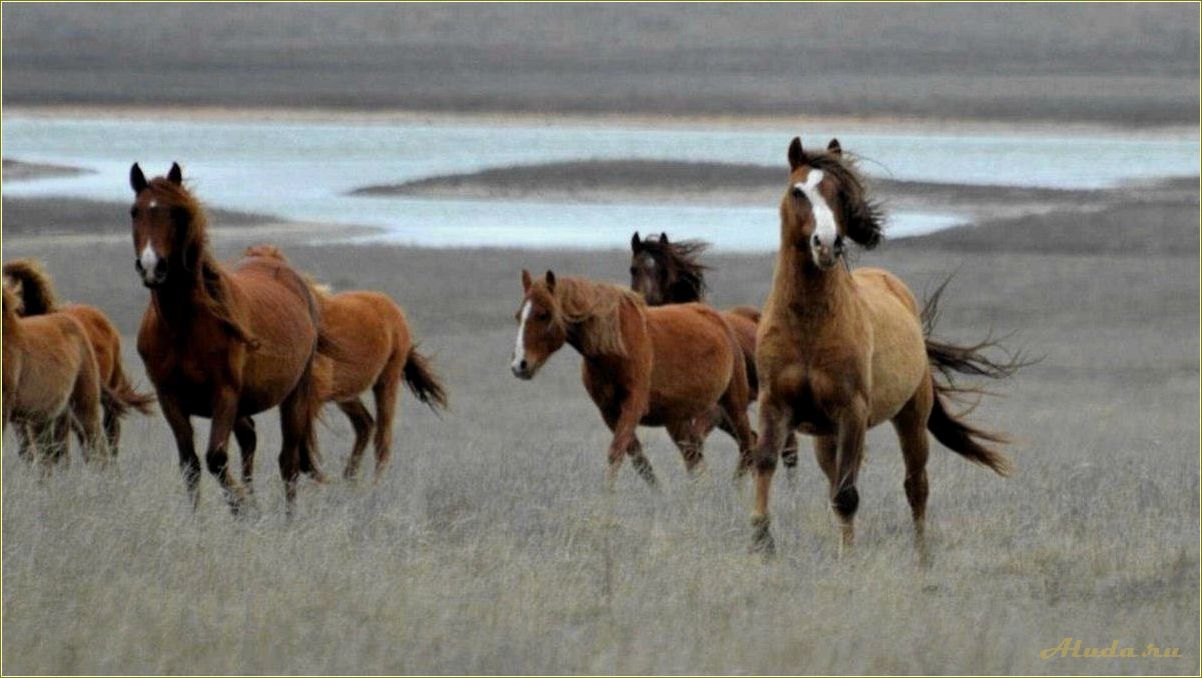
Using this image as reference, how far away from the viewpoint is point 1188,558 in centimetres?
770

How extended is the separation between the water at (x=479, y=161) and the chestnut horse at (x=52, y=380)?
16.6 meters

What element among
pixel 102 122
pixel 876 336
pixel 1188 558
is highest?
pixel 876 336

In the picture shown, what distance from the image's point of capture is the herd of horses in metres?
7.73

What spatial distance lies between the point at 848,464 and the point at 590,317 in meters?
3.03

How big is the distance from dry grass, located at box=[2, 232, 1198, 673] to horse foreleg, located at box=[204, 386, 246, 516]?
0.12 metres

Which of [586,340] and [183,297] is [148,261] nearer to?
[183,297]

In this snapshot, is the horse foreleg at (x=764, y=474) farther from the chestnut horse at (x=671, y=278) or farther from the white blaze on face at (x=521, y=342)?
the chestnut horse at (x=671, y=278)

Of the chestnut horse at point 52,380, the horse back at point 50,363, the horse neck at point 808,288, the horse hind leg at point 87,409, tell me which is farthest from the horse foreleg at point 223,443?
the horse neck at point 808,288

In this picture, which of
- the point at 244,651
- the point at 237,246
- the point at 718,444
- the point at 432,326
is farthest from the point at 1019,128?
the point at 244,651

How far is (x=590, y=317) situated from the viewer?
10695 mm

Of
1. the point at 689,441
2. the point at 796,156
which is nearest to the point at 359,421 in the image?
the point at 689,441

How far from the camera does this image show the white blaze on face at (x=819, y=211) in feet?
24.0

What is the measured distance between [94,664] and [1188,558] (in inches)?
154

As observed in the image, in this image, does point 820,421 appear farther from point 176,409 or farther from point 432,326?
point 432,326
